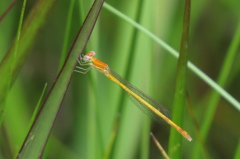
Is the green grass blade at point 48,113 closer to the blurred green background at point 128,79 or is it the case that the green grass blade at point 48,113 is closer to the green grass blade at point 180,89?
the green grass blade at point 180,89

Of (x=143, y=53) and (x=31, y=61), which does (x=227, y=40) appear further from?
(x=31, y=61)

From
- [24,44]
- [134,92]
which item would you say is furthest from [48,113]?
[134,92]

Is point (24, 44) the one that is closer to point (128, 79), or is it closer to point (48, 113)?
point (48, 113)

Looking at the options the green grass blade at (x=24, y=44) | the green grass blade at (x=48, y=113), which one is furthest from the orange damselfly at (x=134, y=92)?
the green grass blade at (x=48, y=113)

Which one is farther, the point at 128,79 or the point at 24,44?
the point at 128,79

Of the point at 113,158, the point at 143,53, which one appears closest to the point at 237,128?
the point at 143,53

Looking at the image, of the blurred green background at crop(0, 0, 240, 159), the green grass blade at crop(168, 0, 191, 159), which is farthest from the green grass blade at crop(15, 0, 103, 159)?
the blurred green background at crop(0, 0, 240, 159)
